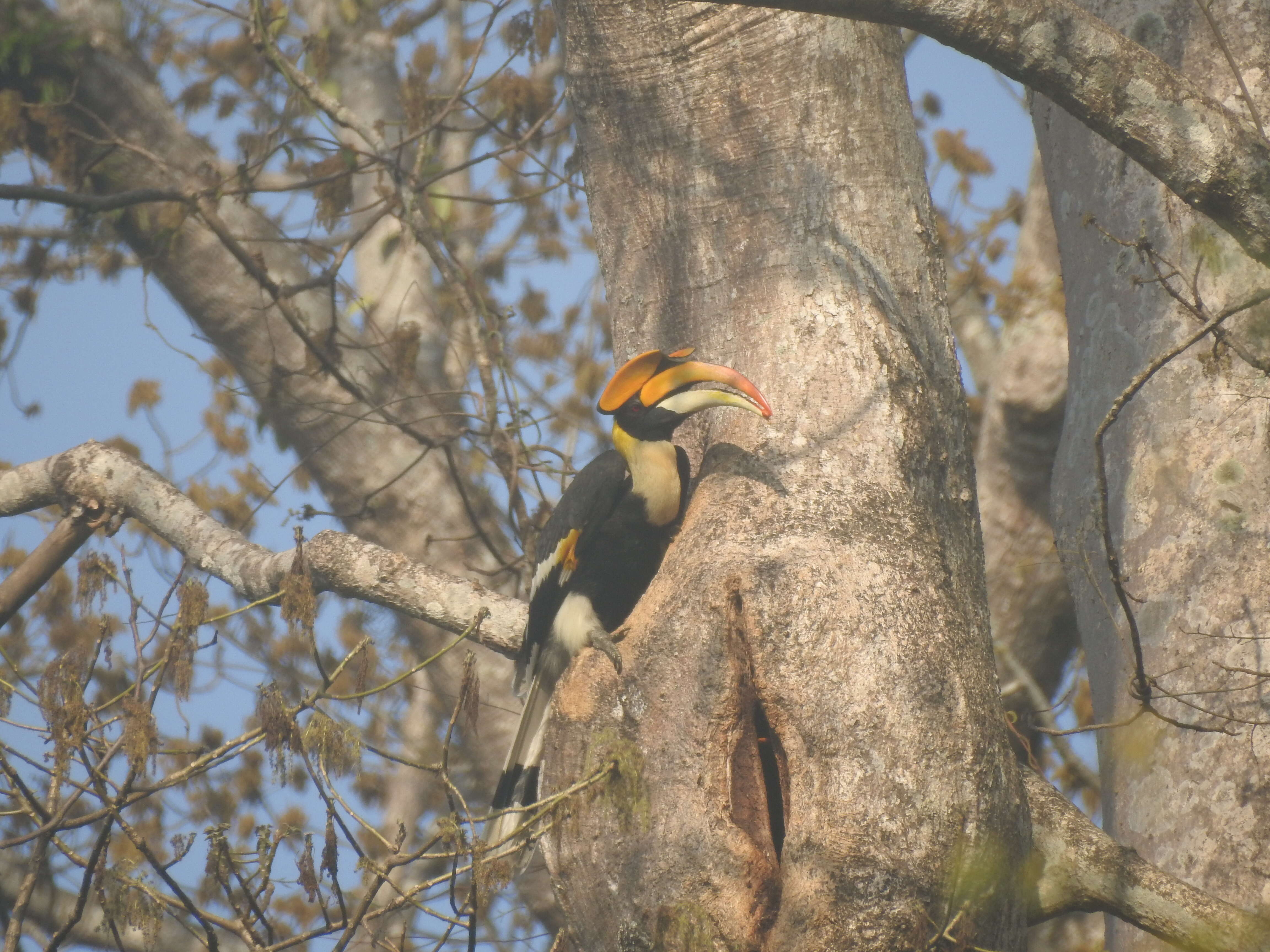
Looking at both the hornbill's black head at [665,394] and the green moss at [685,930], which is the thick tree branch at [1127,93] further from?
the green moss at [685,930]

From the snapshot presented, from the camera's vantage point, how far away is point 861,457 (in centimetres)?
215

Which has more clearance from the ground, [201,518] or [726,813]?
[201,518]

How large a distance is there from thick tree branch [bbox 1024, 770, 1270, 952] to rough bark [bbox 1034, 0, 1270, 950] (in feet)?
1.05

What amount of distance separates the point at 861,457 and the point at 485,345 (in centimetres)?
236

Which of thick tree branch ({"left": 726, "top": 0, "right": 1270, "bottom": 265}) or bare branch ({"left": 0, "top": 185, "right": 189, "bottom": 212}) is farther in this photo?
bare branch ({"left": 0, "top": 185, "right": 189, "bottom": 212})

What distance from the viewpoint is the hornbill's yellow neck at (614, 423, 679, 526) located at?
2590 millimetres

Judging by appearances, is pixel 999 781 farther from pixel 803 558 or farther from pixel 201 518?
pixel 201 518

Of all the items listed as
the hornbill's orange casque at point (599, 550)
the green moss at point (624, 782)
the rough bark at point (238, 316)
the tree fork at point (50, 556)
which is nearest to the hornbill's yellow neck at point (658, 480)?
the hornbill's orange casque at point (599, 550)

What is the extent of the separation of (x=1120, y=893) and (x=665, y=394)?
122 centimetres

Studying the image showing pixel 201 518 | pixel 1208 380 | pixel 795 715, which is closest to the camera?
pixel 795 715

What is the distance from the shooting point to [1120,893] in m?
2.02

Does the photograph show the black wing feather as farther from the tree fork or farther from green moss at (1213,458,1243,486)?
green moss at (1213,458,1243,486)

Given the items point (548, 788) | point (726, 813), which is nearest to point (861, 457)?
point (726, 813)

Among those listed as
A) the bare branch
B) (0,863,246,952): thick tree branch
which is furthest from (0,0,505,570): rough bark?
(0,863,246,952): thick tree branch
